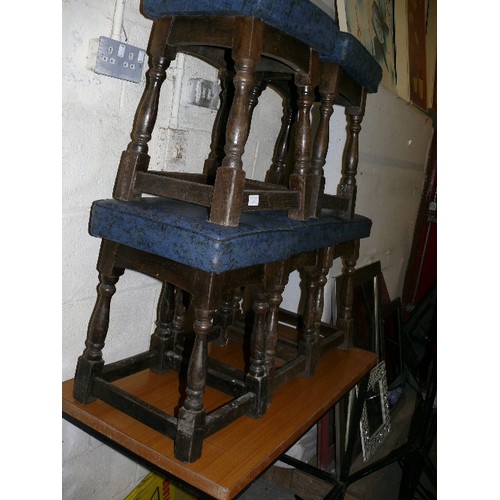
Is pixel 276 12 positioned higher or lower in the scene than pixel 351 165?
higher

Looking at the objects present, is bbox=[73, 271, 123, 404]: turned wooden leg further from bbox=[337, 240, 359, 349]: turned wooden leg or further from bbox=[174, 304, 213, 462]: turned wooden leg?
bbox=[337, 240, 359, 349]: turned wooden leg

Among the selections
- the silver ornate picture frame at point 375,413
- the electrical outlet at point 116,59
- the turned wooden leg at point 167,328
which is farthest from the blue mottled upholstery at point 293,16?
the silver ornate picture frame at point 375,413

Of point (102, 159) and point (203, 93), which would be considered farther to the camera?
point (203, 93)

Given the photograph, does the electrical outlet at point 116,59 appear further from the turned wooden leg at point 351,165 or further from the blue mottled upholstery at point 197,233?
the turned wooden leg at point 351,165

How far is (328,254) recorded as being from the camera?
1.38 metres

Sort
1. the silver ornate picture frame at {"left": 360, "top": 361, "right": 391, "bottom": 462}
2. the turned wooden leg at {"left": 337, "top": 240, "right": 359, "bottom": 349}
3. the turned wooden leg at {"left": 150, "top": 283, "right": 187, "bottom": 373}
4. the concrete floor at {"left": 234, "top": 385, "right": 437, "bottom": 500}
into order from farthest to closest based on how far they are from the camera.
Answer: the silver ornate picture frame at {"left": 360, "top": 361, "right": 391, "bottom": 462} < the concrete floor at {"left": 234, "top": 385, "right": 437, "bottom": 500} < the turned wooden leg at {"left": 337, "top": 240, "right": 359, "bottom": 349} < the turned wooden leg at {"left": 150, "top": 283, "right": 187, "bottom": 373}

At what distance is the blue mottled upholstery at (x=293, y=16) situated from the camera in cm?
89

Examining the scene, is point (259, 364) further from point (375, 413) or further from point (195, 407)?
point (375, 413)

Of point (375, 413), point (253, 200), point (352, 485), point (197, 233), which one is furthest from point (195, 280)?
point (352, 485)

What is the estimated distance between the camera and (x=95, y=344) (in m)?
1.13

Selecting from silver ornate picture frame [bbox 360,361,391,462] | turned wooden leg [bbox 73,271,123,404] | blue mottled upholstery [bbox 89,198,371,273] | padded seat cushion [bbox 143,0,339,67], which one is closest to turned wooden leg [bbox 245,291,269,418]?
blue mottled upholstery [bbox 89,198,371,273]

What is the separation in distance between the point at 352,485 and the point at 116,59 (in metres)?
2.30

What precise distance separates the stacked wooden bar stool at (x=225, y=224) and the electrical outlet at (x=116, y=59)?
12 centimetres

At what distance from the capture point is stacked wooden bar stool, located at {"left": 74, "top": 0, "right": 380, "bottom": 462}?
92 centimetres
